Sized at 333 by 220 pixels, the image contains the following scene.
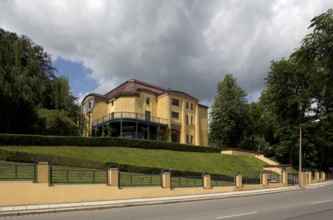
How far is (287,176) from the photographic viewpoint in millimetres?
40594

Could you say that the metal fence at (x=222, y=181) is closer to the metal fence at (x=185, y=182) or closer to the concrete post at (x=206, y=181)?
the concrete post at (x=206, y=181)

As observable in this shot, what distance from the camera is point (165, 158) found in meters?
41.5

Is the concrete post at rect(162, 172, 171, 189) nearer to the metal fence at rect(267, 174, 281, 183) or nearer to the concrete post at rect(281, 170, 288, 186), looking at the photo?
the metal fence at rect(267, 174, 281, 183)

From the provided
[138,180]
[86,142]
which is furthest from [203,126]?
[138,180]

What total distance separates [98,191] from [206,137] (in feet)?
159

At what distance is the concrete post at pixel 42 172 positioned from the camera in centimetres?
1825

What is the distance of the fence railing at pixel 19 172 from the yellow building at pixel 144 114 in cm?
3476

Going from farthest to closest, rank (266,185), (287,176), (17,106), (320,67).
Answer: (287,176) → (17,106) → (266,185) → (320,67)

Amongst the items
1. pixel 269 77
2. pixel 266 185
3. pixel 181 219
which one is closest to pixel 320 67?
pixel 181 219

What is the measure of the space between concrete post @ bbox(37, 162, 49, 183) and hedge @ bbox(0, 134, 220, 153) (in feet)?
51.8

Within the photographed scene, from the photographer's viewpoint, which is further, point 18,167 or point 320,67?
point 18,167

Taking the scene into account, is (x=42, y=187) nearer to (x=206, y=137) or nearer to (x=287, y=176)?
(x=287, y=176)

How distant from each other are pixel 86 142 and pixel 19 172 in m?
20.4

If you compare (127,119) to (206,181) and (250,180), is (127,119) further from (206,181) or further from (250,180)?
(206,181)
